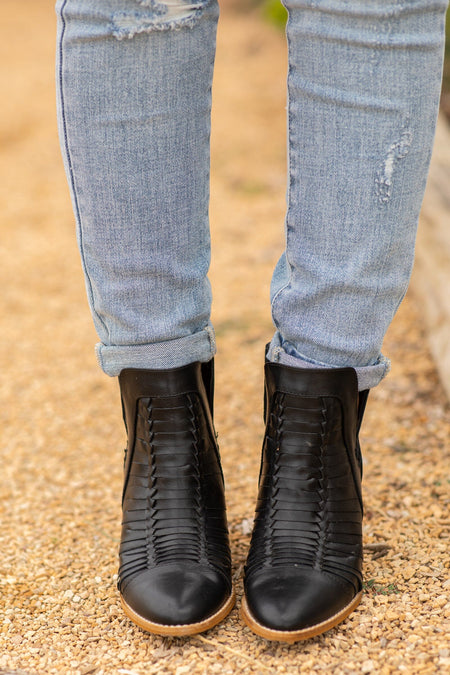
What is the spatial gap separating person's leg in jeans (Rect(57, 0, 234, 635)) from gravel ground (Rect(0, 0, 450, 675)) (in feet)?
0.34

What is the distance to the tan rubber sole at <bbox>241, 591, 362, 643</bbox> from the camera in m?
0.83

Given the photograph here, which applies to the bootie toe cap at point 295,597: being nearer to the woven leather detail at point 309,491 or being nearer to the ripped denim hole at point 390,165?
the woven leather detail at point 309,491

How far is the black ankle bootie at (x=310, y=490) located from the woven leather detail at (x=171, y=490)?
0.07 metres

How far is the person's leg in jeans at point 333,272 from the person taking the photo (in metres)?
0.80

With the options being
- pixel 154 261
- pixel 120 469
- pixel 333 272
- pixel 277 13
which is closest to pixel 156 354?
pixel 154 261

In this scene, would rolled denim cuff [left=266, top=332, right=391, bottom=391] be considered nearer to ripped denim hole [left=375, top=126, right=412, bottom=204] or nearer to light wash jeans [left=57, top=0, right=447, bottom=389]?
light wash jeans [left=57, top=0, right=447, bottom=389]

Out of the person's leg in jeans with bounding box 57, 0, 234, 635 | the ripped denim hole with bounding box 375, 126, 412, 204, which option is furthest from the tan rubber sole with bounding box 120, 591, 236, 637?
the ripped denim hole with bounding box 375, 126, 412, 204

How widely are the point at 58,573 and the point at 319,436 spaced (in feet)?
1.58

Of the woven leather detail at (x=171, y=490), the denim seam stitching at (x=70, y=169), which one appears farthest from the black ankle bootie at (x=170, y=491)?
the denim seam stitching at (x=70, y=169)

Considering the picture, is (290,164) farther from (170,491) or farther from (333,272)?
(170,491)

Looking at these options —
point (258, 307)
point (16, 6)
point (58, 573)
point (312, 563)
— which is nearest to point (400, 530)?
point (312, 563)

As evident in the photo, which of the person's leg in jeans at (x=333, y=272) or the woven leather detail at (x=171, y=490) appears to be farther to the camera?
the woven leather detail at (x=171, y=490)

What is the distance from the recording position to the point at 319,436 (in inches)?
37.0

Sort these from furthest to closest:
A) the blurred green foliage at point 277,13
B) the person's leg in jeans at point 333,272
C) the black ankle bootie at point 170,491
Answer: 1. the blurred green foliage at point 277,13
2. the black ankle bootie at point 170,491
3. the person's leg in jeans at point 333,272
